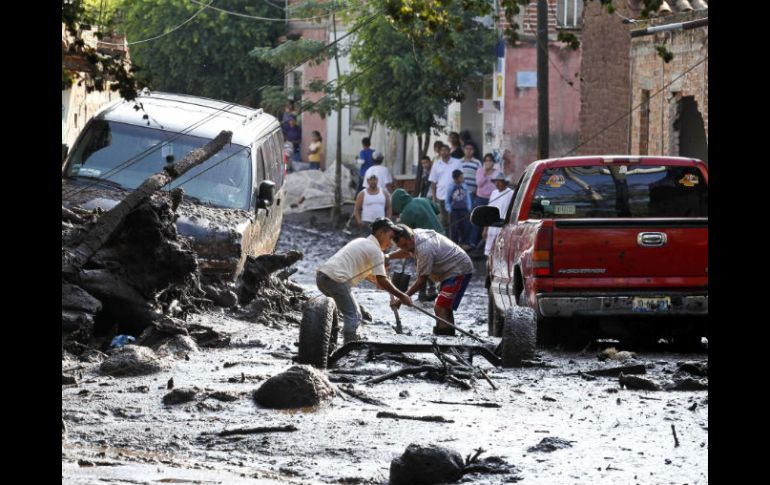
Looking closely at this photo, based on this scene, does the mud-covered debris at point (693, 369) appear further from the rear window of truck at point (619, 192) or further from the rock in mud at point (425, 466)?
the rock in mud at point (425, 466)

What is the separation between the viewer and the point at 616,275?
1302 cm

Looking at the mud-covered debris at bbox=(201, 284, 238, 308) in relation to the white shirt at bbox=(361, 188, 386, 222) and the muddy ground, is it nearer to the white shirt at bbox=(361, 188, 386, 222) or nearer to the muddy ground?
the muddy ground

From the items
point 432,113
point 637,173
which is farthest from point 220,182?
point 432,113

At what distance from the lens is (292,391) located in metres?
10.1

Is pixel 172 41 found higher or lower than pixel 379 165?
higher

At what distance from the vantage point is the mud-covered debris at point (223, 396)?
10.3 m

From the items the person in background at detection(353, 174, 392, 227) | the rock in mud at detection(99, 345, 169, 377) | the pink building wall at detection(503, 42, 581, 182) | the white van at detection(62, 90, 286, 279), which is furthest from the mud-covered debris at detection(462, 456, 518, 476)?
the pink building wall at detection(503, 42, 581, 182)

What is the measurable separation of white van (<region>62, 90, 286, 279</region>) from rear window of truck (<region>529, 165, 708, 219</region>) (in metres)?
3.38

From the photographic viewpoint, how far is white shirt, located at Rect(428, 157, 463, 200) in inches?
1032

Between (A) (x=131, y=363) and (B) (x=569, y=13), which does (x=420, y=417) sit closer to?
(A) (x=131, y=363)

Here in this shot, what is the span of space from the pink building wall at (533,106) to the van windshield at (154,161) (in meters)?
16.6

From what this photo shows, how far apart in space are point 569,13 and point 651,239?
65.9 ft
